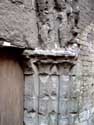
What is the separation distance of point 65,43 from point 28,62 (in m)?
0.54

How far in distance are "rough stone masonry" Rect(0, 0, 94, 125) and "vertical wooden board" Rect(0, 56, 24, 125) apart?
0.07 metres

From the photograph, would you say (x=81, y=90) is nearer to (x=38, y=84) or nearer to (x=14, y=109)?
(x=38, y=84)

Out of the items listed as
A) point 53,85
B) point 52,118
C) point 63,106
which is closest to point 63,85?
point 53,85

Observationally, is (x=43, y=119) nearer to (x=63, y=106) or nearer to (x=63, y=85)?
(x=63, y=106)

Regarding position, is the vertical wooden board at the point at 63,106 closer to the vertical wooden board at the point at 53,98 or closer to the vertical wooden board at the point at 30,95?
the vertical wooden board at the point at 53,98

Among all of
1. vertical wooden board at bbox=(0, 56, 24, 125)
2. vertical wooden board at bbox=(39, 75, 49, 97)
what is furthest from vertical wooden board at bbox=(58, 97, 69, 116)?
vertical wooden board at bbox=(0, 56, 24, 125)

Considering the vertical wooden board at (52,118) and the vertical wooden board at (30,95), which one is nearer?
→ the vertical wooden board at (30,95)

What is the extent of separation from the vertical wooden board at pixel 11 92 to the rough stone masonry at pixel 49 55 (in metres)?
0.07

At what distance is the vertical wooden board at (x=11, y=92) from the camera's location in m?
2.87

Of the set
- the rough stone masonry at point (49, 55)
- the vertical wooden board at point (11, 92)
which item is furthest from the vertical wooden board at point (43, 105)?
the vertical wooden board at point (11, 92)

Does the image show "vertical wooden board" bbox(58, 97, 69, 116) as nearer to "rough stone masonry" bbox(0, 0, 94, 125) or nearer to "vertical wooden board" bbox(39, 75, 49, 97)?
"rough stone masonry" bbox(0, 0, 94, 125)

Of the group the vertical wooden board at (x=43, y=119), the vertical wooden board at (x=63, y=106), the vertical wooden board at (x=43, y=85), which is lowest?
the vertical wooden board at (x=43, y=119)

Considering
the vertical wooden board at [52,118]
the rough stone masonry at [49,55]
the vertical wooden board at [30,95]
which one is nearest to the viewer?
the rough stone masonry at [49,55]

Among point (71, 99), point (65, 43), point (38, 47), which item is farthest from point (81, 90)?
point (38, 47)
